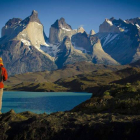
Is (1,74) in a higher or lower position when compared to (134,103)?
higher

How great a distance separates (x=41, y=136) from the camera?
46.4ft

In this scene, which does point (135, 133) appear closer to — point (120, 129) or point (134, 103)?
point (120, 129)

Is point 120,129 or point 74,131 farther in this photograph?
point 74,131

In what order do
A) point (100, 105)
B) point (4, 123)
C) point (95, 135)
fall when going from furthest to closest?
point (100, 105) < point (4, 123) < point (95, 135)

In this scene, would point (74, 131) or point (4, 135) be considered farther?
point (4, 135)

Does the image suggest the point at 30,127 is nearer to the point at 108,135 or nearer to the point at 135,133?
the point at 108,135

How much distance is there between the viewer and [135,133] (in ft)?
39.8

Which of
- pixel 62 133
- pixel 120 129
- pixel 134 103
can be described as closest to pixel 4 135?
pixel 62 133

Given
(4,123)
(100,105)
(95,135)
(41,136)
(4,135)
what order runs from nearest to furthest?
(95,135) < (41,136) < (4,135) < (4,123) < (100,105)

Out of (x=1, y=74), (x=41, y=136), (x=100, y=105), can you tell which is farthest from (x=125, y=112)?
(x=1, y=74)

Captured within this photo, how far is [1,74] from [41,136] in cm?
709

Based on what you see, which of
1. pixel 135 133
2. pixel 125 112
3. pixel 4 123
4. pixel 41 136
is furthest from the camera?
pixel 125 112

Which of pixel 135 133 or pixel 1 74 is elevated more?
pixel 1 74

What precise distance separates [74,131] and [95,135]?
116 cm
